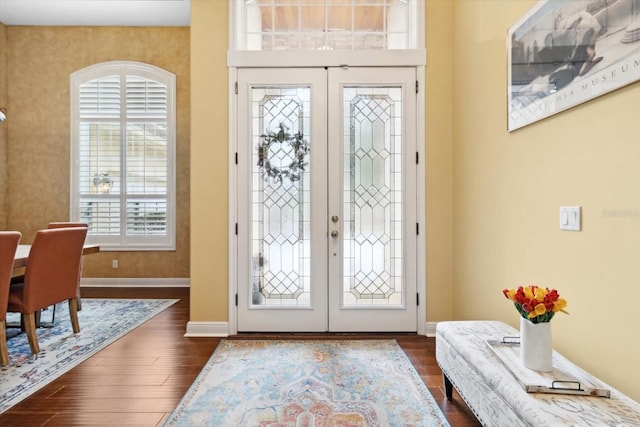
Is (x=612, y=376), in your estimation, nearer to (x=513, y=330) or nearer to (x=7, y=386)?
(x=513, y=330)

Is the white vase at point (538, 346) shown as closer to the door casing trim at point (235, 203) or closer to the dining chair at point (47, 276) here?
the door casing trim at point (235, 203)

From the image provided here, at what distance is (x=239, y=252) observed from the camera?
3256 millimetres

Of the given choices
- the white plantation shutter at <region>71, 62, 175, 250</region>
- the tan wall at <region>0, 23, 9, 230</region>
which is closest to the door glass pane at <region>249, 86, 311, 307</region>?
the white plantation shutter at <region>71, 62, 175, 250</region>

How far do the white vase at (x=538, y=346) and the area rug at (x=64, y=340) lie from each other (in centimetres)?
273

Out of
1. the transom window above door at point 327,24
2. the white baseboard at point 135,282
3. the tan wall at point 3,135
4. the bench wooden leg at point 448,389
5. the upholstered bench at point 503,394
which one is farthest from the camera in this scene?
the white baseboard at point 135,282

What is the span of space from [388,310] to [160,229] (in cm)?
368

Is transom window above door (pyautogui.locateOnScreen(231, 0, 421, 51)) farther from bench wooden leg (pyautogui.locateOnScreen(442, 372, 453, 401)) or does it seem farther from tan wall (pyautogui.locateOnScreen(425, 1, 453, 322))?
bench wooden leg (pyautogui.locateOnScreen(442, 372, 453, 401))

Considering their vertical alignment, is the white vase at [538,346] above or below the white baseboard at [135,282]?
above

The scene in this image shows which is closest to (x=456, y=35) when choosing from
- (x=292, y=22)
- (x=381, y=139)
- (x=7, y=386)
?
(x=381, y=139)

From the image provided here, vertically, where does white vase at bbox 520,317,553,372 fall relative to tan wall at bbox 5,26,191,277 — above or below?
below

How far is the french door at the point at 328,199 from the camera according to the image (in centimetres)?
324

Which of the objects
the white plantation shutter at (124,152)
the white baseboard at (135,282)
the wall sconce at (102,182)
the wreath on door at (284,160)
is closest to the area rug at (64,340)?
the white baseboard at (135,282)

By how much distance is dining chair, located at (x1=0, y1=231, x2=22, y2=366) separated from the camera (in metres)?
2.44

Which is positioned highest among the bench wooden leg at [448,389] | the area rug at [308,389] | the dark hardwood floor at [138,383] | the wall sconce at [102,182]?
the wall sconce at [102,182]
